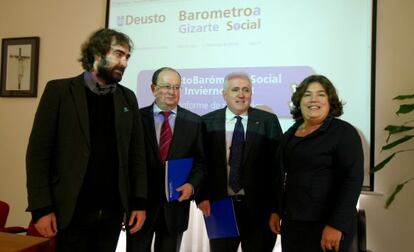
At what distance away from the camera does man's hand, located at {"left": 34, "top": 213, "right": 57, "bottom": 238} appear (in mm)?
1447

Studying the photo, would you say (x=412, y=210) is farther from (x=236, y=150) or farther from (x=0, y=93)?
(x=0, y=93)

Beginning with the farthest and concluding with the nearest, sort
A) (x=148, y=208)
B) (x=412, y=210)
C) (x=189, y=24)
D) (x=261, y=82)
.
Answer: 1. (x=189, y=24)
2. (x=261, y=82)
3. (x=412, y=210)
4. (x=148, y=208)

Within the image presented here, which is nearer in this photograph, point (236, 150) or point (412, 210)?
point (236, 150)

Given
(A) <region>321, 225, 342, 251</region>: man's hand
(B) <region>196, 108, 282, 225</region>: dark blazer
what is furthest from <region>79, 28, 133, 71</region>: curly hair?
(A) <region>321, 225, 342, 251</region>: man's hand

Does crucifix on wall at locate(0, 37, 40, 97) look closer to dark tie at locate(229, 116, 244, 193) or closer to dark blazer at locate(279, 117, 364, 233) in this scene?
dark tie at locate(229, 116, 244, 193)

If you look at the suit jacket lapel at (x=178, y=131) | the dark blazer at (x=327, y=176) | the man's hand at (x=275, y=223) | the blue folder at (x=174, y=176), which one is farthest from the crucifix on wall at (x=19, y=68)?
the dark blazer at (x=327, y=176)

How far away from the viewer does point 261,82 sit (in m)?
2.59

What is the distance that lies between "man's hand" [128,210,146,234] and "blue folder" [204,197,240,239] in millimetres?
447

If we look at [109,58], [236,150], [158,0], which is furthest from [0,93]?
[236,150]

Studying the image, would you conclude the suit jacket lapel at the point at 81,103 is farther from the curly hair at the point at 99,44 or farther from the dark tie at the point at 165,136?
the dark tie at the point at 165,136

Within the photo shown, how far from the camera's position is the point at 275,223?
1864 millimetres

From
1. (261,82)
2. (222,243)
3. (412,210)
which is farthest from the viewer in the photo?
(261,82)

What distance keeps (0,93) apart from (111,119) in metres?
2.35

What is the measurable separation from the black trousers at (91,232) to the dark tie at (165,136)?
40 centimetres
